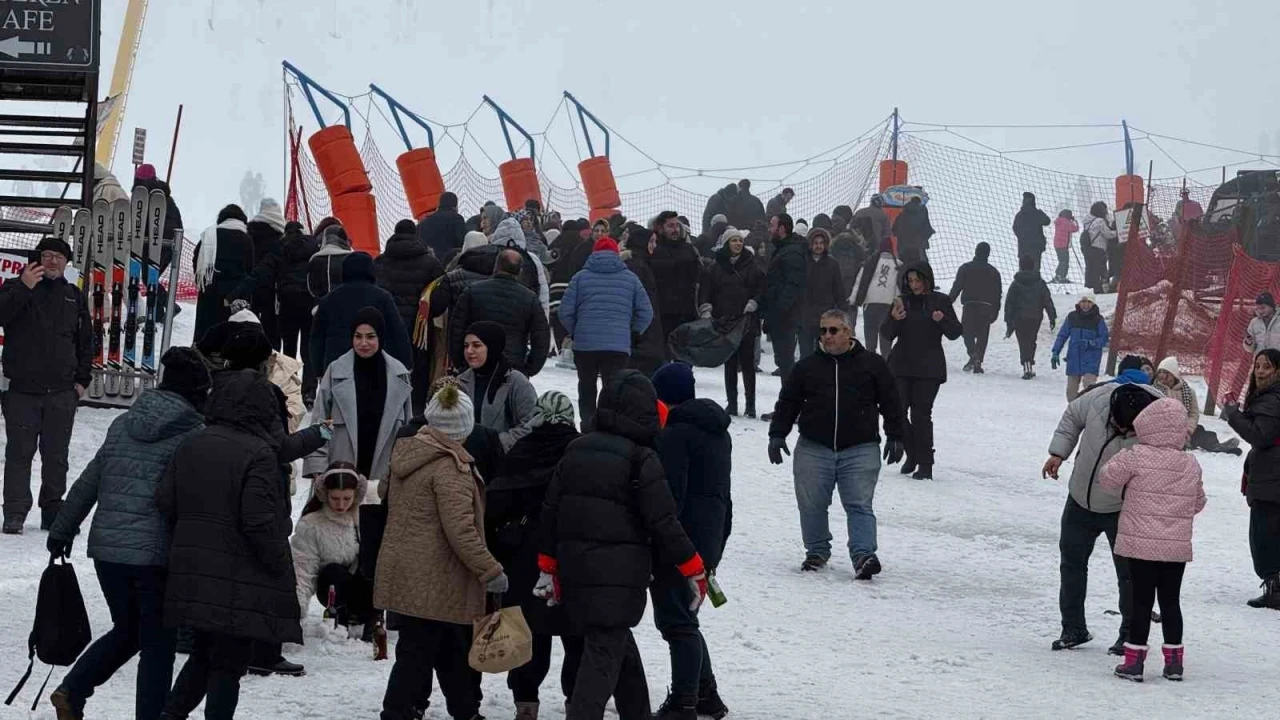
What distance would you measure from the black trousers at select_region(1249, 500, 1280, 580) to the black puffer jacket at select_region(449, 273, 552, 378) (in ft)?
13.2

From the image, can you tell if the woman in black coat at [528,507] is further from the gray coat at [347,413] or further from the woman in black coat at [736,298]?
the woman in black coat at [736,298]

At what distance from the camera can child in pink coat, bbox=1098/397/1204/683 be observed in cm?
831

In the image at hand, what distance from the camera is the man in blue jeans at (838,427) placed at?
34.6 feet

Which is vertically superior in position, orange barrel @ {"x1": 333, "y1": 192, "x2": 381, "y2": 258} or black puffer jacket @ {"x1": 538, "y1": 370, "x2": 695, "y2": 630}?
orange barrel @ {"x1": 333, "y1": 192, "x2": 381, "y2": 258}

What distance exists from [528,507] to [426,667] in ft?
2.15

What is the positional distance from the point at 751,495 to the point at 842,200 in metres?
18.3

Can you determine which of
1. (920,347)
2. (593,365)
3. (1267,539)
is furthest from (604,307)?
A: (1267,539)

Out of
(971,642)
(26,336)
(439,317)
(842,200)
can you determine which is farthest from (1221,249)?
(26,336)

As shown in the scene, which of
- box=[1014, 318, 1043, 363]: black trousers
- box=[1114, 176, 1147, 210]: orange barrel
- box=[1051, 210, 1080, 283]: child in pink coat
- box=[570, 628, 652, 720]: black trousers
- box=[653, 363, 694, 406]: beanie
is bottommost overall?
box=[570, 628, 652, 720]: black trousers

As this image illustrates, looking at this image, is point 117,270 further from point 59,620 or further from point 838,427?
point 59,620

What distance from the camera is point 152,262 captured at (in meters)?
14.1

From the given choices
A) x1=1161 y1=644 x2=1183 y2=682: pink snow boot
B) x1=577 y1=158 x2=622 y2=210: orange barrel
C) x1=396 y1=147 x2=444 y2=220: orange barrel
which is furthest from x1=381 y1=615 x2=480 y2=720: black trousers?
x1=577 y1=158 x2=622 y2=210: orange barrel

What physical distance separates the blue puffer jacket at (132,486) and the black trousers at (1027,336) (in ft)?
55.3

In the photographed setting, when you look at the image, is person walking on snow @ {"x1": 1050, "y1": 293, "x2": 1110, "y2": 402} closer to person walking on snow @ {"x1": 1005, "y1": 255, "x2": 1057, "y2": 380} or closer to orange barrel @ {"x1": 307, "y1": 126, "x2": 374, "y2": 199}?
person walking on snow @ {"x1": 1005, "y1": 255, "x2": 1057, "y2": 380}
